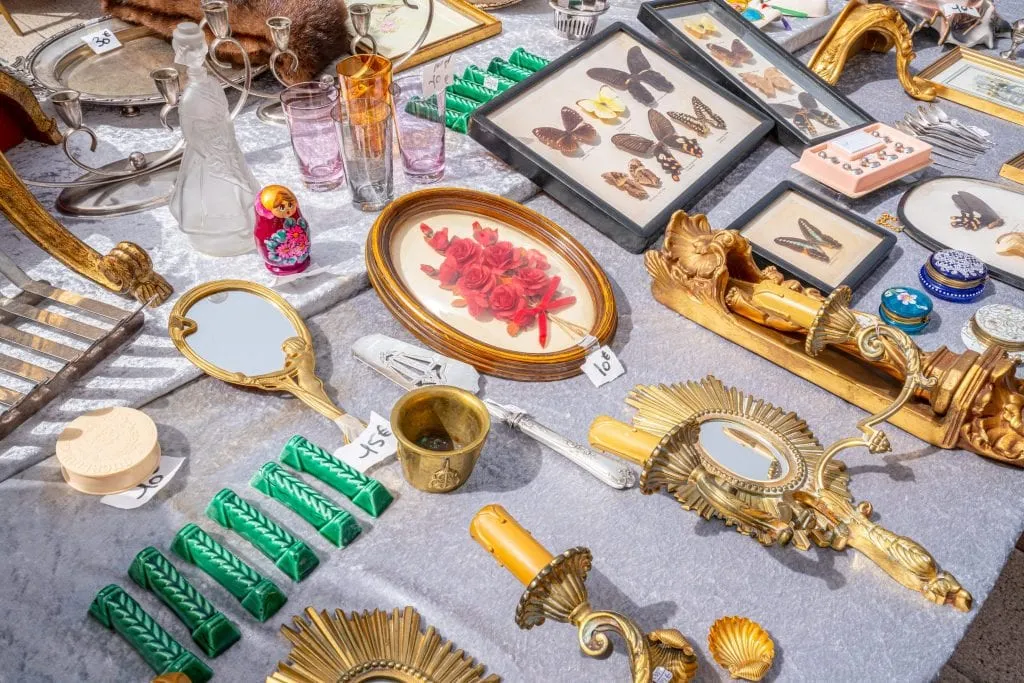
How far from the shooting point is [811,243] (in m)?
1.73

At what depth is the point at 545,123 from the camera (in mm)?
1871

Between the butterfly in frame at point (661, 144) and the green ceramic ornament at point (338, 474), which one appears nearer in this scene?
the green ceramic ornament at point (338, 474)

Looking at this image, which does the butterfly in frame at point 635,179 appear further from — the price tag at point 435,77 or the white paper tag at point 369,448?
the white paper tag at point 369,448

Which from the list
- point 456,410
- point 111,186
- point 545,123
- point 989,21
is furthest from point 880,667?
point 989,21

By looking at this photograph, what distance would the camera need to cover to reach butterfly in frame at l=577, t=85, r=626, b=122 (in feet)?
6.35

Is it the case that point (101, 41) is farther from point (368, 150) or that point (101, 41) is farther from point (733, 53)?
point (733, 53)

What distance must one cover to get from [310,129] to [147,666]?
1125 mm

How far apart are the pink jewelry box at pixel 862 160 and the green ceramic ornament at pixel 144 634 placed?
1.65m

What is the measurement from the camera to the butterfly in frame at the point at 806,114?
6.98 feet

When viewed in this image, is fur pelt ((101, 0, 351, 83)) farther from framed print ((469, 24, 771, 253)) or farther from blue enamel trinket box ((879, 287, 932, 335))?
blue enamel trinket box ((879, 287, 932, 335))

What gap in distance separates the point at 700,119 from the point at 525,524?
1.21 m

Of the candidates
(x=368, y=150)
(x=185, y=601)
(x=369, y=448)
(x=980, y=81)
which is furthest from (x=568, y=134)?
(x=980, y=81)

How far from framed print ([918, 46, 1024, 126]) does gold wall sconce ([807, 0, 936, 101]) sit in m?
0.08

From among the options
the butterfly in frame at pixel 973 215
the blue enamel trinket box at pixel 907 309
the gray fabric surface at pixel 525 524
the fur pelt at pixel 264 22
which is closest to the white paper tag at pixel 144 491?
the gray fabric surface at pixel 525 524
